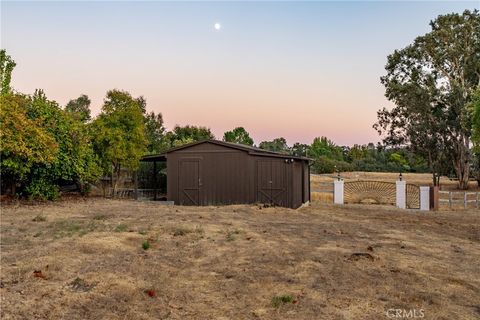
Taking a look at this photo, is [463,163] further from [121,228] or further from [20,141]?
→ [20,141]

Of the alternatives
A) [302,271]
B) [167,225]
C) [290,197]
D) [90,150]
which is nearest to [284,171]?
[290,197]

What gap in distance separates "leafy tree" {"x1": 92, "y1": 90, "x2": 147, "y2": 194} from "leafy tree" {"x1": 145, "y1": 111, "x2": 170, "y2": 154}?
1502 cm

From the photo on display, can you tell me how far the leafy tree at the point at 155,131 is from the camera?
126 feet

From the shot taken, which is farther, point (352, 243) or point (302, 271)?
point (352, 243)

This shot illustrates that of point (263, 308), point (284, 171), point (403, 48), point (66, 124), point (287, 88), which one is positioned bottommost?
point (263, 308)

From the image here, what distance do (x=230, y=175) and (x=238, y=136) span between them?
5674 centimetres

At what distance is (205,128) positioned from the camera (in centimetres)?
5669

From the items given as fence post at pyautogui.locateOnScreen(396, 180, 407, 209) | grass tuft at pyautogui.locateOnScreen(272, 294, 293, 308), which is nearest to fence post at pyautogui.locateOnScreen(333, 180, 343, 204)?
fence post at pyautogui.locateOnScreen(396, 180, 407, 209)

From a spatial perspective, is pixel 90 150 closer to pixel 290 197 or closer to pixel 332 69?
pixel 290 197

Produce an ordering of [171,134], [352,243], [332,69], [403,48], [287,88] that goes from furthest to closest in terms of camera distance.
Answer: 1. [171,134]
2. [403,48]
3. [287,88]
4. [332,69]
5. [352,243]

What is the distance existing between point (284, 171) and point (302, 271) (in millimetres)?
12301

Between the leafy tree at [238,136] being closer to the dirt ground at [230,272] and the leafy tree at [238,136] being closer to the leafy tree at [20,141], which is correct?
the leafy tree at [20,141]

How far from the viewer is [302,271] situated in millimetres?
6547

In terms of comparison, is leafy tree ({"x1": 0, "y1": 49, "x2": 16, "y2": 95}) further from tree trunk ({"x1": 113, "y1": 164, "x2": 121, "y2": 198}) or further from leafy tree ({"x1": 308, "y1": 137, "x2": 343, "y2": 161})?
leafy tree ({"x1": 308, "y1": 137, "x2": 343, "y2": 161})
